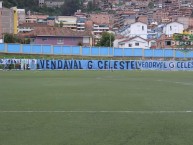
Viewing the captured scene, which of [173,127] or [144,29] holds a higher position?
[144,29]

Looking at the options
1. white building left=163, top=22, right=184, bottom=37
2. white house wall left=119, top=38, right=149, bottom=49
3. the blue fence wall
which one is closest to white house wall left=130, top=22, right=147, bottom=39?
white building left=163, top=22, right=184, bottom=37

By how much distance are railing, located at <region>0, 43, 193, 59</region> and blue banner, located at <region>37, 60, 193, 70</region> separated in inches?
396

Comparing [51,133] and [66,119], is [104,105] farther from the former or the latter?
[51,133]

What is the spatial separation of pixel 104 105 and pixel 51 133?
18.6 feet

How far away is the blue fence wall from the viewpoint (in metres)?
68.4

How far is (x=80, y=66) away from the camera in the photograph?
5831cm

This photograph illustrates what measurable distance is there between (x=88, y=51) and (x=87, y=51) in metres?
0.16

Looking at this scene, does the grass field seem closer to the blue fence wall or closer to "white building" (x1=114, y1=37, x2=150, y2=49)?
the blue fence wall

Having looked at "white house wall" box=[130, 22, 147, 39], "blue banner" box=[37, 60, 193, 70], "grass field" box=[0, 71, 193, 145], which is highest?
"white house wall" box=[130, 22, 147, 39]

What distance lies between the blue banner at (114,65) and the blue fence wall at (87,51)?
10.2 m

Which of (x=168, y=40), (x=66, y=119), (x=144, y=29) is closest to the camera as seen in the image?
(x=66, y=119)

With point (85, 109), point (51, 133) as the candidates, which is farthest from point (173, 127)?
point (85, 109)

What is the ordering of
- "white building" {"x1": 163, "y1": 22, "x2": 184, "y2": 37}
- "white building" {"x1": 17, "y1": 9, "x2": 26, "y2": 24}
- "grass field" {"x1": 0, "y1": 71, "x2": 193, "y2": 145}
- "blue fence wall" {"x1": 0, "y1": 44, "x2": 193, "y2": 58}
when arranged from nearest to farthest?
"grass field" {"x1": 0, "y1": 71, "x2": 193, "y2": 145}
"blue fence wall" {"x1": 0, "y1": 44, "x2": 193, "y2": 58}
"white building" {"x1": 163, "y1": 22, "x2": 184, "y2": 37}
"white building" {"x1": 17, "y1": 9, "x2": 26, "y2": 24}

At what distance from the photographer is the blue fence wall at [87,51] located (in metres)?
68.4
